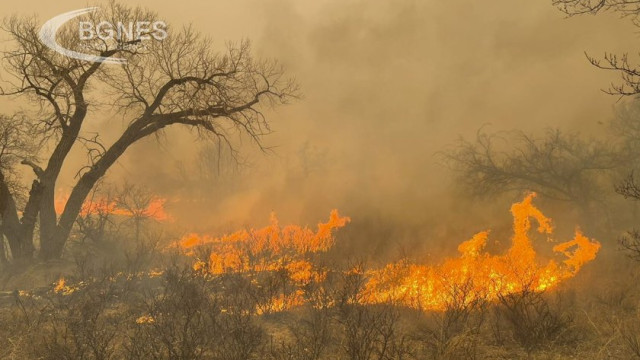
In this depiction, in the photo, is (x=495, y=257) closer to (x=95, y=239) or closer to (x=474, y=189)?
(x=474, y=189)

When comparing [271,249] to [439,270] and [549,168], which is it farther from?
[549,168]

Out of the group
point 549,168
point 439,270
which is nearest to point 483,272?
point 439,270

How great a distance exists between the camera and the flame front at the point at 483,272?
9867 mm

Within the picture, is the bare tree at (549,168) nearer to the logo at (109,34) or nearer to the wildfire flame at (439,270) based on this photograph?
the wildfire flame at (439,270)

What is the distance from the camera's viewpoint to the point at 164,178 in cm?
4044

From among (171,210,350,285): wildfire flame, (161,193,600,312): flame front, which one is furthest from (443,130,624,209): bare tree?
(171,210,350,285): wildfire flame

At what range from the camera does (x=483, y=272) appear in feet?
36.7

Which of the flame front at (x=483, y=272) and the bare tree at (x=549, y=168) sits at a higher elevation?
the bare tree at (x=549, y=168)

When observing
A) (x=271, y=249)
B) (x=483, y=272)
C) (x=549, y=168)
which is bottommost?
(x=483, y=272)

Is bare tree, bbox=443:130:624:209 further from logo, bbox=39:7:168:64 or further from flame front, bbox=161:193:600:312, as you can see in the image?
logo, bbox=39:7:168:64

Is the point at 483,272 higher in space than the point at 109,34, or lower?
lower

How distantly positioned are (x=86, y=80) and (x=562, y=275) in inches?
598

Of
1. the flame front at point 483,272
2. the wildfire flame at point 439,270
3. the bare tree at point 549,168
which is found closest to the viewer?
the wildfire flame at point 439,270

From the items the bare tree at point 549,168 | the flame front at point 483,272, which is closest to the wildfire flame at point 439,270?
the flame front at point 483,272
